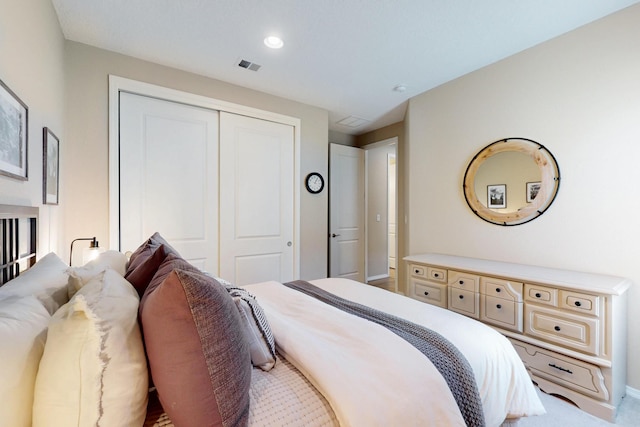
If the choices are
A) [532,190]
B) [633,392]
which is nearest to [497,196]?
[532,190]

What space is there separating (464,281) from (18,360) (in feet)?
8.16

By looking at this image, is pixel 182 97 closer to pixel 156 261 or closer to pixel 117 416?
pixel 156 261

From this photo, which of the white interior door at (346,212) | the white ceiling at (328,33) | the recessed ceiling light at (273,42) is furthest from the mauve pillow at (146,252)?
the white interior door at (346,212)

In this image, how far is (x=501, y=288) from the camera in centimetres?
201

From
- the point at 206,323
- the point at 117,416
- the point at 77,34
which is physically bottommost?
the point at 117,416

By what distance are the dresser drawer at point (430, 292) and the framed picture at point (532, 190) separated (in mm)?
1027

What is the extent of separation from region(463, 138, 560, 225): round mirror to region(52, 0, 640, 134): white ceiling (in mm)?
847

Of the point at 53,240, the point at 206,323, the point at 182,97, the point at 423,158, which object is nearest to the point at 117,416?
the point at 206,323

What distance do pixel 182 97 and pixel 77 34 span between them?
79cm

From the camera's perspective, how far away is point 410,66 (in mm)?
2512

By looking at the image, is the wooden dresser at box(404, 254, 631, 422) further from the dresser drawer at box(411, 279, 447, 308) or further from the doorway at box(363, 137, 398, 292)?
the doorway at box(363, 137, 398, 292)

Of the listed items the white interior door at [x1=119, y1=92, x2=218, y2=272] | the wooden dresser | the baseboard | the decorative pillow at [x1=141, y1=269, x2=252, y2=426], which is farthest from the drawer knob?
the white interior door at [x1=119, y1=92, x2=218, y2=272]

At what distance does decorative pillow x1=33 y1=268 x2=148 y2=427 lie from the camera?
56cm

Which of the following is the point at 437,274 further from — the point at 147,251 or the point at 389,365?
the point at 147,251
